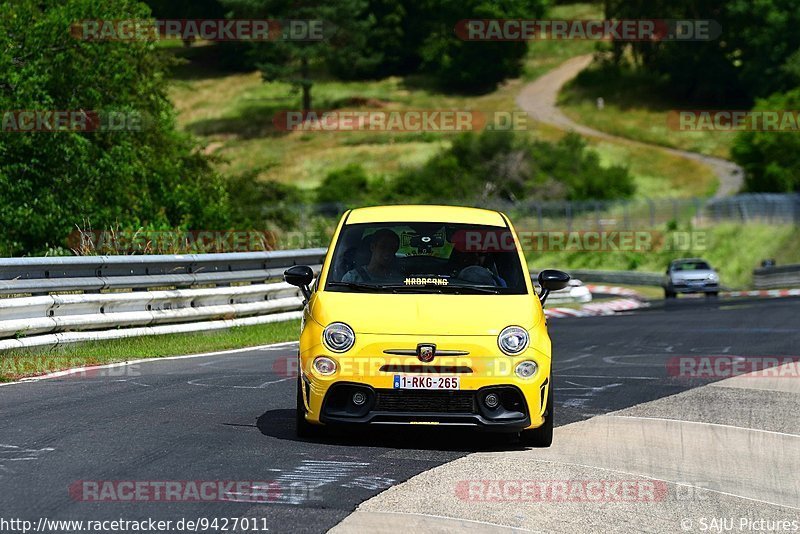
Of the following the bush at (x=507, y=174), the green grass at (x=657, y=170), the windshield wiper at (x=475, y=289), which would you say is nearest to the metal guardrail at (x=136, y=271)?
the windshield wiper at (x=475, y=289)

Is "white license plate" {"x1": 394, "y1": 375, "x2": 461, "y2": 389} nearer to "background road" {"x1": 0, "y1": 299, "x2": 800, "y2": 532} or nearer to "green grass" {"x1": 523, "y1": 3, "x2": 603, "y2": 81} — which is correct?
"background road" {"x1": 0, "y1": 299, "x2": 800, "y2": 532}

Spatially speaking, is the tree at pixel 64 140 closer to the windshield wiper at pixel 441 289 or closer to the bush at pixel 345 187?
the windshield wiper at pixel 441 289

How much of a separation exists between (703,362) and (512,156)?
61022mm

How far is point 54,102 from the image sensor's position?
24906mm

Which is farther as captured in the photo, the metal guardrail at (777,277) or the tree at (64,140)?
the metal guardrail at (777,277)

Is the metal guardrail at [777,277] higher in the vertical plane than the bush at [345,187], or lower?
lower

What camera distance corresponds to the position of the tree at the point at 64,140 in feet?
76.3

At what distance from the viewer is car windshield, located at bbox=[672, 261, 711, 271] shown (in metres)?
39.5

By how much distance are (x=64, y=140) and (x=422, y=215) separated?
14.9 meters

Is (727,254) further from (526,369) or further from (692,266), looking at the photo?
(526,369)

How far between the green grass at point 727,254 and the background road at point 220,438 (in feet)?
113

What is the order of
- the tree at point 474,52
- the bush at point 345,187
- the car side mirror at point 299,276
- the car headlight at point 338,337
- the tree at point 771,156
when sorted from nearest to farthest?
the car headlight at point 338,337, the car side mirror at point 299,276, the tree at point 771,156, the bush at point 345,187, the tree at point 474,52

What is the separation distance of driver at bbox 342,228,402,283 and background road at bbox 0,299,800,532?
1.14 meters

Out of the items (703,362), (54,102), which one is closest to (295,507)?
(703,362)
